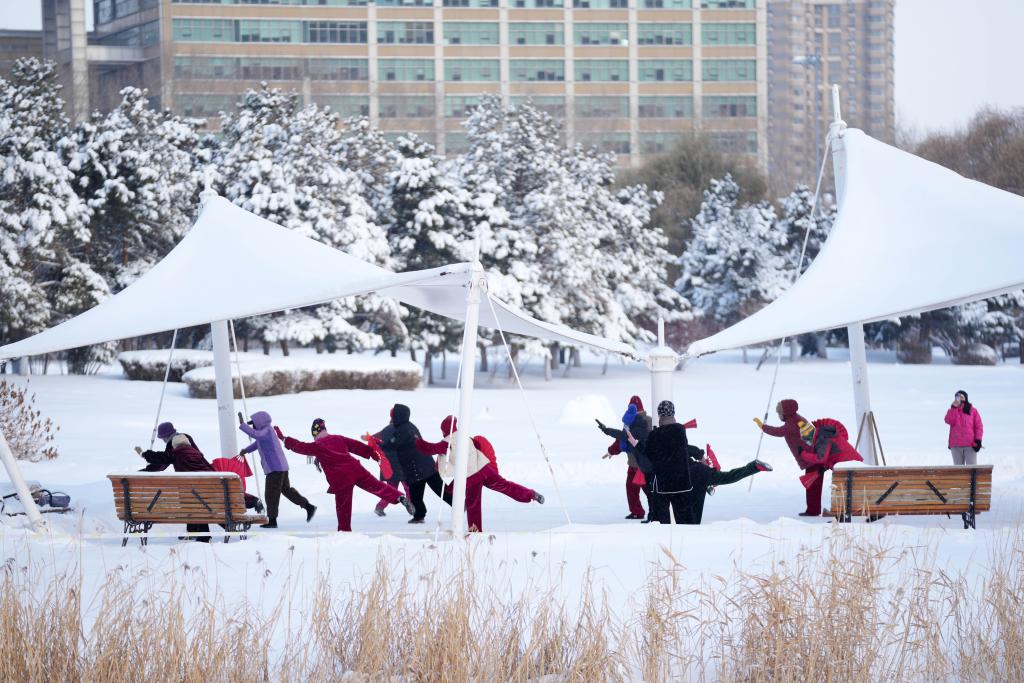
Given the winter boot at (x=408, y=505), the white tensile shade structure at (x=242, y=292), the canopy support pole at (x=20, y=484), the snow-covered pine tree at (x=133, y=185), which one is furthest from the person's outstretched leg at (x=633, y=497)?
the snow-covered pine tree at (x=133, y=185)

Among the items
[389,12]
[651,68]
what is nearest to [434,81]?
[389,12]

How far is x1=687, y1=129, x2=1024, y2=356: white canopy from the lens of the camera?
11.3 meters

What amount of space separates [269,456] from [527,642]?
19.1 feet

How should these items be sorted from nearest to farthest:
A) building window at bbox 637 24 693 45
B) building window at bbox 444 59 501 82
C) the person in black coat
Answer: the person in black coat < building window at bbox 444 59 501 82 < building window at bbox 637 24 693 45

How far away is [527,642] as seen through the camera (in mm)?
7145

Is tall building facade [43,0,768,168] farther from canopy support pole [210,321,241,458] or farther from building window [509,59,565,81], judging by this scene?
canopy support pole [210,321,241,458]

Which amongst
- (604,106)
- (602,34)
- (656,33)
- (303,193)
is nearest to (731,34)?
(656,33)

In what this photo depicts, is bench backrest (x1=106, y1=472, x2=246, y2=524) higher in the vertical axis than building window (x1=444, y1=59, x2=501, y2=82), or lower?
lower

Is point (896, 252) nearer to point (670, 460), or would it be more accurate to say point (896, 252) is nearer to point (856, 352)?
point (856, 352)

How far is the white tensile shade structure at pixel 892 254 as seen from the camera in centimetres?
1127

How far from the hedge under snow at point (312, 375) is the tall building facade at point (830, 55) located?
11959 cm

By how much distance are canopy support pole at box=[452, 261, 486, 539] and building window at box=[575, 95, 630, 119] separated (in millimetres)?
79549

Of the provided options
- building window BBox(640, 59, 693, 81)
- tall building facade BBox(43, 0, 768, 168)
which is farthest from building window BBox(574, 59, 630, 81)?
building window BBox(640, 59, 693, 81)

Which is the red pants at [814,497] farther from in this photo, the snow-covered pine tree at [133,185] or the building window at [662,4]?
the building window at [662,4]
